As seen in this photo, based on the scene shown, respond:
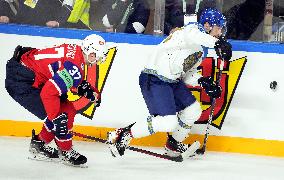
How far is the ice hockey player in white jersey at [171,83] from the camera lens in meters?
3.94

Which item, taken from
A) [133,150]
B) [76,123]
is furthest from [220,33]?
[76,123]

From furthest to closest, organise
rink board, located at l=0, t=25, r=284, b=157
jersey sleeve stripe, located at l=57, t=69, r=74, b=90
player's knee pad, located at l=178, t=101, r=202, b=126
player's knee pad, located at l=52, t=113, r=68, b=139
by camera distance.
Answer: rink board, located at l=0, t=25, r=284, b=157, player's knee pad, located at l=178, t=101, r=202, b=126, player's knee pad, located at l=52, t=113, r=68, b=139, jersey sleeve stripe, located at l=57, t=69, r=74, b=90

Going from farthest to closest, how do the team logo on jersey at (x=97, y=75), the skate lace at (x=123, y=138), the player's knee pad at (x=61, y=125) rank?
the team logo on jersey at (x=97, y=75) < the skate lace at (x=123, y=138) < the player's knee pad at (x=61, y=125)

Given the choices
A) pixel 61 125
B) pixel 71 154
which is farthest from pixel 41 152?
pixel 61 125

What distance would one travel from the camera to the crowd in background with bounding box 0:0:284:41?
4.52 meters

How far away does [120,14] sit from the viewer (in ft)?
15.2

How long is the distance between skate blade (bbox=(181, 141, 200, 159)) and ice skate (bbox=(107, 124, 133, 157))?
1.41 ft

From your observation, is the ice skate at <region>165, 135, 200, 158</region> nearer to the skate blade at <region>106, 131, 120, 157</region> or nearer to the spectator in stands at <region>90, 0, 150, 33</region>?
the skate blade at <region>106, 131, 120, 157</region>

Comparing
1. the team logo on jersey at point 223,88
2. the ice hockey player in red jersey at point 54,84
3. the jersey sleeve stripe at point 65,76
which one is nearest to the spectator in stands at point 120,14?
the team logo on jersey at point 223,88

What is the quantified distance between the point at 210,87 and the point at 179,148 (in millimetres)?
495

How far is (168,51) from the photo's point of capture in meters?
4.02

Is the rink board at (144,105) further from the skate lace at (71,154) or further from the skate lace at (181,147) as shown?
the skate lace at (71,154)

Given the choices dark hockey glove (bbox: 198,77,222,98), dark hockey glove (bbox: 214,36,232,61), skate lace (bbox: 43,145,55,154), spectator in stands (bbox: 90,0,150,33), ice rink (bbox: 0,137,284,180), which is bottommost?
ice rink (bbox: 0,137,284,180)

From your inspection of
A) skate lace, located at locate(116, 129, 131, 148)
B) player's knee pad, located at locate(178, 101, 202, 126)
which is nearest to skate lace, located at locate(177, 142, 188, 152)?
player's knee pad, located at locate(178, 101, 202, 126)
